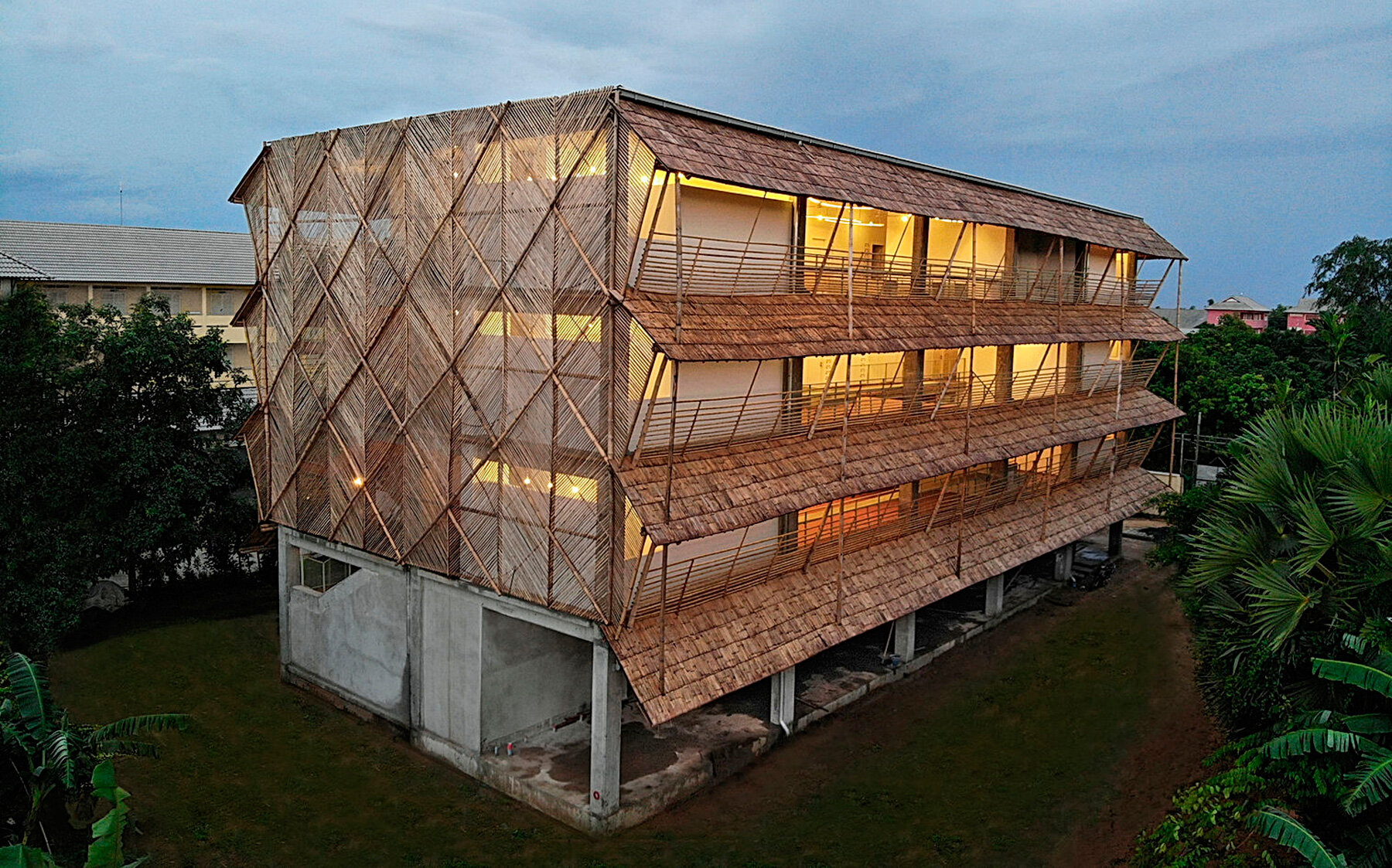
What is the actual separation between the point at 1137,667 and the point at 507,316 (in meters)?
18.9

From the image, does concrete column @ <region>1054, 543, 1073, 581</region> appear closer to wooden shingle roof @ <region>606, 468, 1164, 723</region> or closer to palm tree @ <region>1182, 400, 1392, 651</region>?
wooden shingle roof @ <region>606, 468, 1164, 723</region>

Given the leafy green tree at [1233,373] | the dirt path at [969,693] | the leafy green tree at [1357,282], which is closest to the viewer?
the dirt path at [969,693]

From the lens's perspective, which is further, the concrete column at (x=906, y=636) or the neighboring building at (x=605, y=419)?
the concrete column at (x=906, y=636)

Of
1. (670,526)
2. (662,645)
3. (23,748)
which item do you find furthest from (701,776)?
(23,748)

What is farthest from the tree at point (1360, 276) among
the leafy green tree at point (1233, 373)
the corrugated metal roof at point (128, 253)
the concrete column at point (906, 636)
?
the corrugated metal roof at point (128, 253)

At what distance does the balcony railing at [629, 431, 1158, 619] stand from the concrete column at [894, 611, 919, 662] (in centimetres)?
239

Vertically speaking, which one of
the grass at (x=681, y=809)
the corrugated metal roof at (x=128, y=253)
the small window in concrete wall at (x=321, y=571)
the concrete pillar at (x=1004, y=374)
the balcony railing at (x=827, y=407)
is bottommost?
the grass at (x=681, y=809)

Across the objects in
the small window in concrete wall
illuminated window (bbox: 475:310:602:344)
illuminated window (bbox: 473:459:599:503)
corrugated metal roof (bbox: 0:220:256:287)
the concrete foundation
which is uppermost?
corrugated metal roof (bbox: 0:220:256:287)

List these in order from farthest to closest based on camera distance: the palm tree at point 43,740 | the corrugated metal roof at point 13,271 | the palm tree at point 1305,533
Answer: the corrugated metal roof at point 13,271 < the palm tree at point 1305,533 < the palm tree at point 43,740

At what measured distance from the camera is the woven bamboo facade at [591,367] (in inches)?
695

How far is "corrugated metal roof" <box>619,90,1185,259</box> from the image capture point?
57.0 ft

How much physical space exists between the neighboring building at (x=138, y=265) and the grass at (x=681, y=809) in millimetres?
19926

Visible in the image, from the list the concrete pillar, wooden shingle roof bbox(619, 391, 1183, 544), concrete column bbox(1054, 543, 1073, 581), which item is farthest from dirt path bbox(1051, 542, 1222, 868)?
the concrete pillar

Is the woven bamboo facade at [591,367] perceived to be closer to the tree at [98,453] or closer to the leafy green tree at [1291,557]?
the tree at [98,453]
